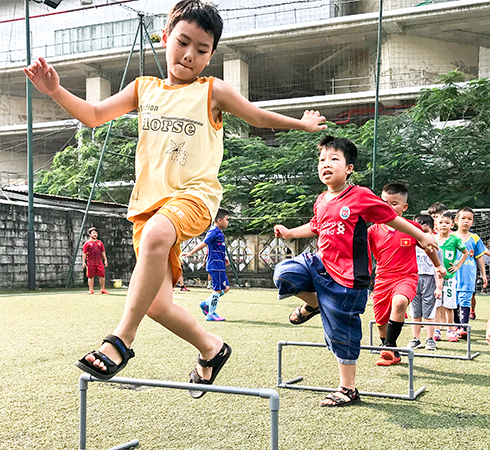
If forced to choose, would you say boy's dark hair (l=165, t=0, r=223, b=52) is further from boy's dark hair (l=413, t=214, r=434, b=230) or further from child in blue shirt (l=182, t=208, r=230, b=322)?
child in blue shirt (l=182, t=208, r=230, b=322)

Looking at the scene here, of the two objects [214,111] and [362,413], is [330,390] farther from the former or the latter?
Result: [214,111]

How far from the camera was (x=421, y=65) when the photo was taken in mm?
26266

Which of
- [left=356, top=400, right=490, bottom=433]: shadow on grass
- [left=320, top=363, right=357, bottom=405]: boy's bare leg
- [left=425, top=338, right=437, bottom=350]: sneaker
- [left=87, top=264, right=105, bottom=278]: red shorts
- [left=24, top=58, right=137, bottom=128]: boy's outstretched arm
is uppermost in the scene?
[left=24, top=58, right=137, bottom=128]: boy's outstretched arm

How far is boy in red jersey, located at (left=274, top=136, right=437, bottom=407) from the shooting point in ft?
12.4

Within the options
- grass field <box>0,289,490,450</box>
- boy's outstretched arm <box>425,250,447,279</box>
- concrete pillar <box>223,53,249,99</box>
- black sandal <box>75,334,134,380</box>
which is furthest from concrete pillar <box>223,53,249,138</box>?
black sandal <box>75,334,134,380</box>

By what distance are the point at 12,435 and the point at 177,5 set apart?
222 centimetres

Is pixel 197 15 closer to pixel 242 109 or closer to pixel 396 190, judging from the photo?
pixel 242 109

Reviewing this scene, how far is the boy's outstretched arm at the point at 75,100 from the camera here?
2.61 meters

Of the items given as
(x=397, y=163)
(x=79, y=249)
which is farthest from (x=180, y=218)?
(x=397, y=163)

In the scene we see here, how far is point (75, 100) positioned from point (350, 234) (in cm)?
195

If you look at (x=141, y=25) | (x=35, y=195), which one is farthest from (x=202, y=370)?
(x=35, y=195)

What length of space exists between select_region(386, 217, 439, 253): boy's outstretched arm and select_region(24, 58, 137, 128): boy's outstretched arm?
1.87 meters

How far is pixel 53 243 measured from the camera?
15.5 m

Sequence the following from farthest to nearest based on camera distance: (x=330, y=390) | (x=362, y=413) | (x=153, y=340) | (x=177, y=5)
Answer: (x=153, y=340) < (x=330, y=390) < (x=362, y=413) < (x=177, y=5)
